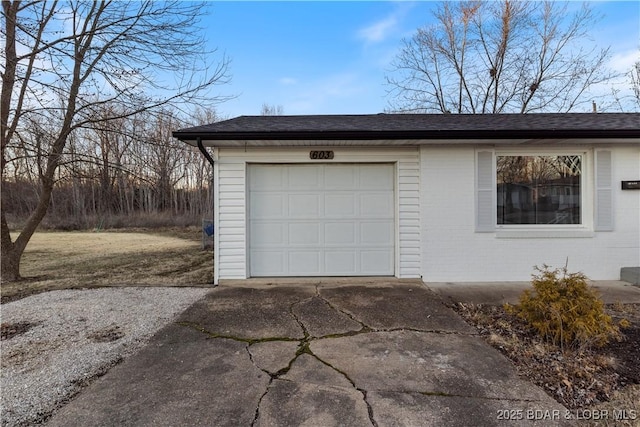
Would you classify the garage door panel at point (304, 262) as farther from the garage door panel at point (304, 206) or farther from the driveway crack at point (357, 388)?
the driveway crack at point (357, 388)

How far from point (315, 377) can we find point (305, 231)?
11.2 feet

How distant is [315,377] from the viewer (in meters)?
2.52

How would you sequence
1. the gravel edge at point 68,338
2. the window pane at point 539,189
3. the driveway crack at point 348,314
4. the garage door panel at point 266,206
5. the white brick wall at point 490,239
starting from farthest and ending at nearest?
the garage door panel at point 266,206 → the window pane at point 539,189 → the white brick wall at point 490,239 → the driveway crack at point 348,314 → the gravel edge at point 68,338

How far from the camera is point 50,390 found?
2.43m

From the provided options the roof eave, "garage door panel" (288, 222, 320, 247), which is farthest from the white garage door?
the roof eave

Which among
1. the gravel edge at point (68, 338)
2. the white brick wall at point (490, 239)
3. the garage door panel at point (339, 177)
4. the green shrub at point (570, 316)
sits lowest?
the gravel edge at point (68, 338)

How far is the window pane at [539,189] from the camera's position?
5523 mm

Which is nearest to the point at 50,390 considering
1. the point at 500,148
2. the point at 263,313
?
the point at 263,313

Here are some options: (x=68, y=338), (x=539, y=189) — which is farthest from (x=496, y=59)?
(x=68, y=338)

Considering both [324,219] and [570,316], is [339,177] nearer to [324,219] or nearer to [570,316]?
[324,219]

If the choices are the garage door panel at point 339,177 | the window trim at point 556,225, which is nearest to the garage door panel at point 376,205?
the garage door panel at point 339,177

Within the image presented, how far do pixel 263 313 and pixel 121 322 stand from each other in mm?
1714

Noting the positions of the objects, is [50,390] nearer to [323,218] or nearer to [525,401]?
[525,401]

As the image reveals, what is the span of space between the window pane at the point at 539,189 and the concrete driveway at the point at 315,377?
270cm
